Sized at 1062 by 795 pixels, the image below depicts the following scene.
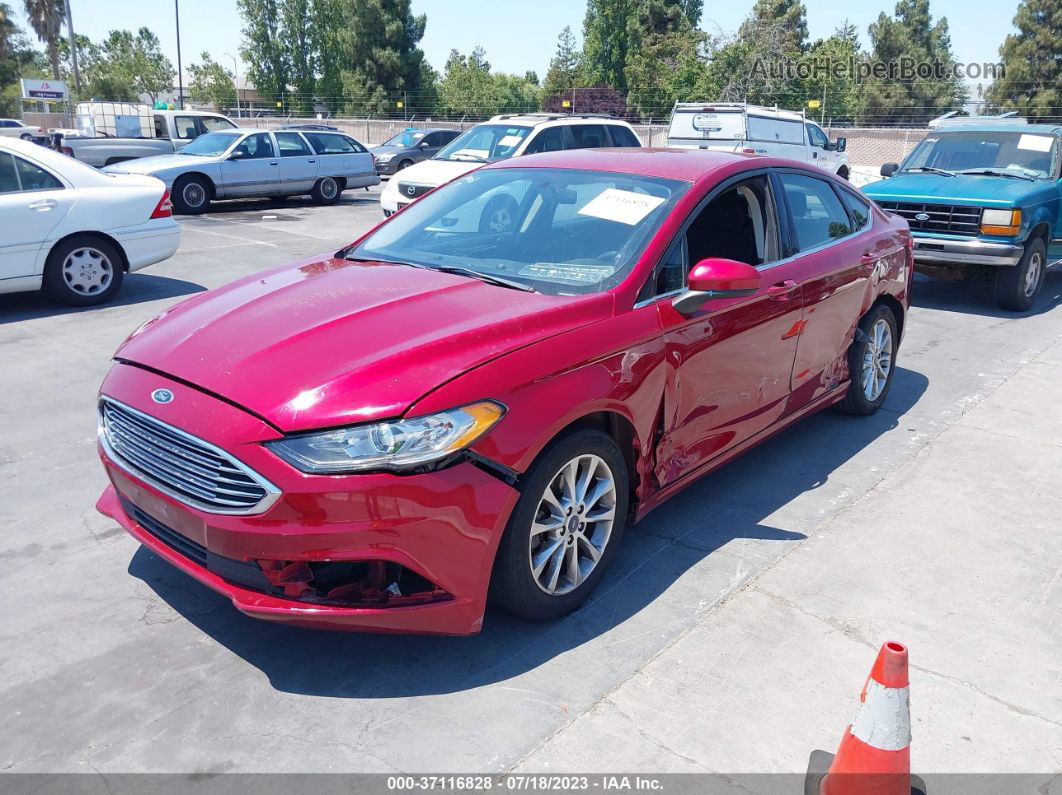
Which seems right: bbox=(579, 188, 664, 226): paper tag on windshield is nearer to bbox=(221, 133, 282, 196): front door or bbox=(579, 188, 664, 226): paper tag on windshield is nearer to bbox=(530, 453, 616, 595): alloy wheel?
bbox=(530, 453, 616, 595): alloy wheel

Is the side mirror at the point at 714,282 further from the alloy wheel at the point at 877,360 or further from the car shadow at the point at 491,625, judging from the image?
the alloy wheel at the point at 877,360

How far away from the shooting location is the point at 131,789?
2.65 metres

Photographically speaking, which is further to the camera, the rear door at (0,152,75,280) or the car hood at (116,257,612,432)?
the rear door at (0,152,75,280)

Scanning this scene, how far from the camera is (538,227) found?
432 centimetres

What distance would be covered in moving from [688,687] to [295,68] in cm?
8296

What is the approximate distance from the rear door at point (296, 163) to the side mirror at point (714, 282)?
49.8 ft

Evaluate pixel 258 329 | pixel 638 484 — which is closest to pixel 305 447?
pixel 258 329

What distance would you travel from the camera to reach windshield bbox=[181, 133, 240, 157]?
55.3ft

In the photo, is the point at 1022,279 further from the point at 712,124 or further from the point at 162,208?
the point at 712,124

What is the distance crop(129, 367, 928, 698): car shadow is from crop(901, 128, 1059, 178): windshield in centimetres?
686

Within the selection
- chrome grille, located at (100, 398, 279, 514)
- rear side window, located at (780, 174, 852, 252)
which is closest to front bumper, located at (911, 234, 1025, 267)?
rear side window, located at (780, 174, 852, 252)

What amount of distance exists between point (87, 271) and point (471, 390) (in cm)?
678

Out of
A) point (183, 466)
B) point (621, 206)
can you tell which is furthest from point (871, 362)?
point (183, 466)

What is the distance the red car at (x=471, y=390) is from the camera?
115 inches
